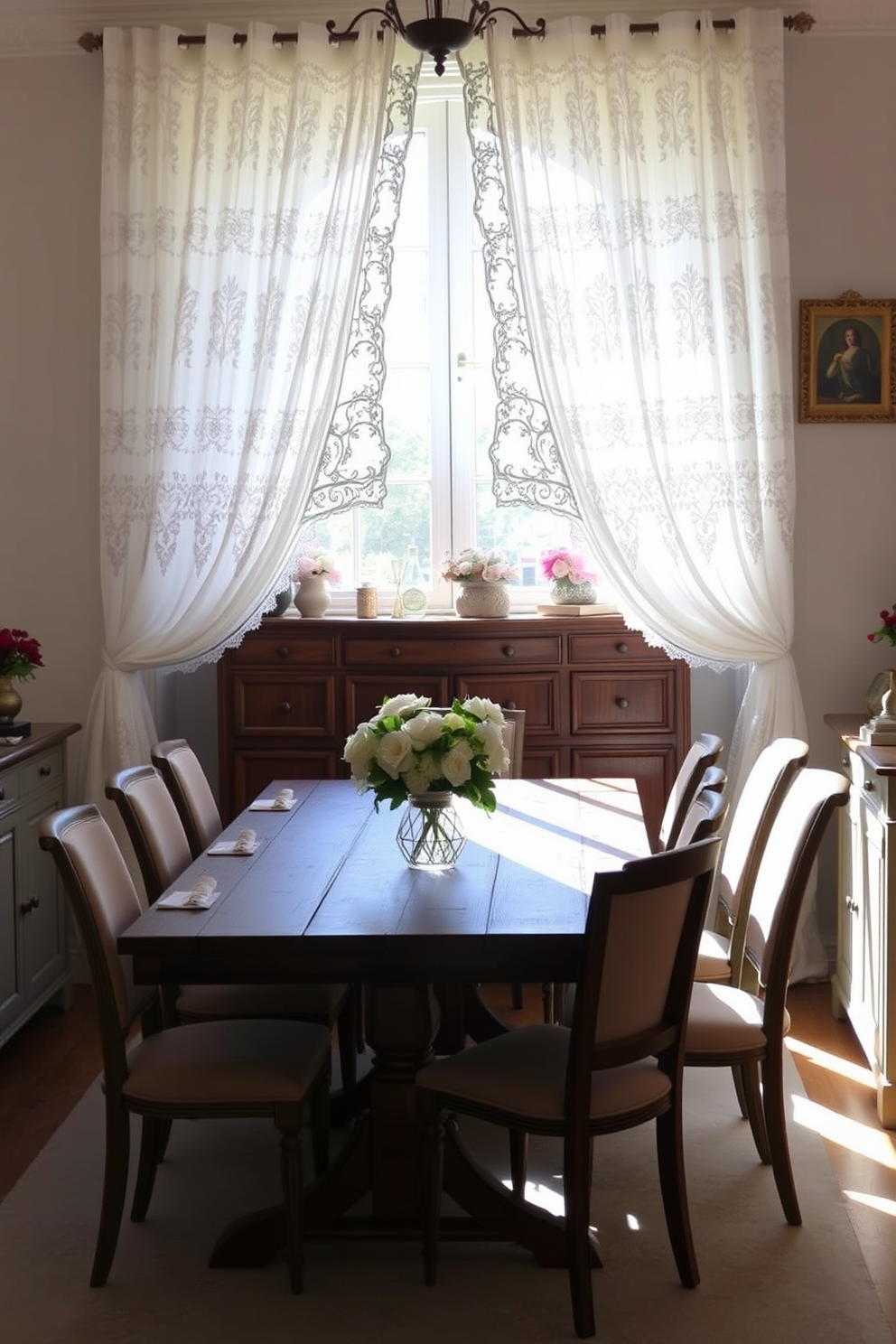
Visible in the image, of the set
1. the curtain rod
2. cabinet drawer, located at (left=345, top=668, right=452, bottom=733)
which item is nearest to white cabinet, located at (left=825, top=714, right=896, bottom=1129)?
cabinet drawer, located at (left=345, top=668, right=452, bottom=733)

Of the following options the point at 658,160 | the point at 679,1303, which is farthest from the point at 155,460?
the point at 679,1303

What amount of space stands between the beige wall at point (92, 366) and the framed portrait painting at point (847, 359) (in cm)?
5

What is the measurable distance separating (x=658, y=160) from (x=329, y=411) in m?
1.31

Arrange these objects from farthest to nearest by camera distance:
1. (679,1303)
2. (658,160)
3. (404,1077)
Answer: (658,160) → (404,1077) → (679,1303)

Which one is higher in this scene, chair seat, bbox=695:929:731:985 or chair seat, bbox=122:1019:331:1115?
chair seat, bbox=695:929:731:985

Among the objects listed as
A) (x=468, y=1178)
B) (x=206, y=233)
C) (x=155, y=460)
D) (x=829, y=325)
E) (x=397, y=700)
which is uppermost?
(x=206, y=233)

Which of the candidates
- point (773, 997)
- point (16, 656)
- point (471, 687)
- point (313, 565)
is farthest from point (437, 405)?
point (773, 997)

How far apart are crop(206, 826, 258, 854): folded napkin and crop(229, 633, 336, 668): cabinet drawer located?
1410 mm

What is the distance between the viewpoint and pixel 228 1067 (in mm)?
2797

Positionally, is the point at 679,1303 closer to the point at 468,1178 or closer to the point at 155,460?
the point at 468,1178

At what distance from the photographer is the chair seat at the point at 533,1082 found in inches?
104

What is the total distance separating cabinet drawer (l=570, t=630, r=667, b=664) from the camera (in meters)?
4.75

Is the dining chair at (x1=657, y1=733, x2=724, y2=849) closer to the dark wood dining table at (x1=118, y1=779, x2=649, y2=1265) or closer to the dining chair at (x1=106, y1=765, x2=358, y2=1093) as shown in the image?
the dark wood dining table at (x1=118, y1=779, x2=649, y2=1265)

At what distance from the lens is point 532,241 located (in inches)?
181
